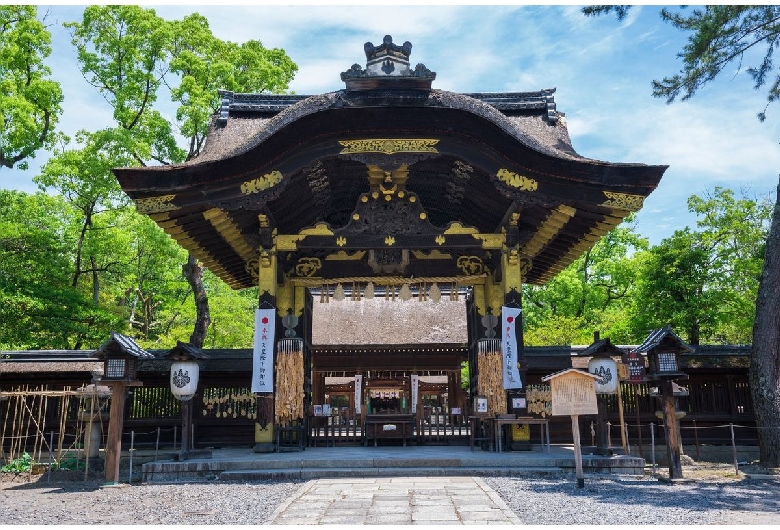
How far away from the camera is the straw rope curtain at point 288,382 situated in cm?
1066

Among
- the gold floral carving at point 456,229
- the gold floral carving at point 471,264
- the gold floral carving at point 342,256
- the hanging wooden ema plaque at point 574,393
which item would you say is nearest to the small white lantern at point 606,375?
the hanging wooden ema plaque at point 574,393

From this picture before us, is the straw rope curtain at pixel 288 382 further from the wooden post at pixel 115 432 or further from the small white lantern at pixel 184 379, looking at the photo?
the wooden post at pixel 115 432

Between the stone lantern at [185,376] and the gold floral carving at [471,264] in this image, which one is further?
the gold floral carving at [471,264]

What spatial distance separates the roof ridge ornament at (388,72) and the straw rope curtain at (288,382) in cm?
454

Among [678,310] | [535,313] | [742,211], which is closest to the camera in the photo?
[678,310]

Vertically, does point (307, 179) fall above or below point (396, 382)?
above

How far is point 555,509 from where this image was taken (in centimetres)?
581

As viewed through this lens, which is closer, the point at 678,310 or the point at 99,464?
the point at 99,464

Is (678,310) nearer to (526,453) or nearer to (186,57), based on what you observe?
(526,453)

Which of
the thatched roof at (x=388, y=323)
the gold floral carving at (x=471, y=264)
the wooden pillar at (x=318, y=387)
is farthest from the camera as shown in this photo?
the wooden pillar at (x=318, y=387)

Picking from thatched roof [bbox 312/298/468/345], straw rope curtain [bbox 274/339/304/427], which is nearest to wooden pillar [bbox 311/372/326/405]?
thatched roof [bbox 312/298/468/345]

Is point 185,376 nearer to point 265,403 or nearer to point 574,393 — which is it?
point 265,403

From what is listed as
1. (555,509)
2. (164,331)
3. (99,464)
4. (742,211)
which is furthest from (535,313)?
(555,509)

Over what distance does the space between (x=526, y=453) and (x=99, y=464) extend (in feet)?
22.5
